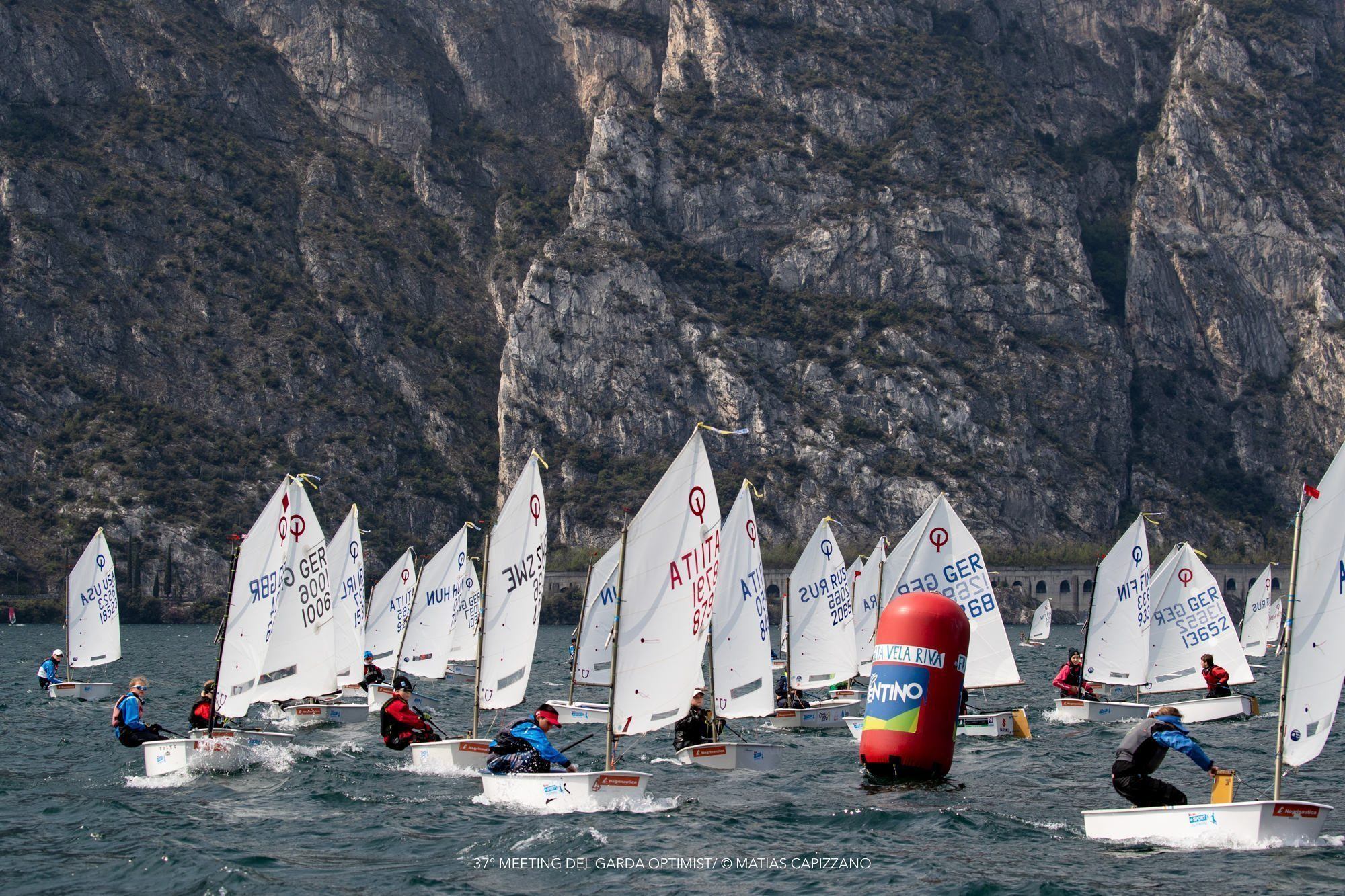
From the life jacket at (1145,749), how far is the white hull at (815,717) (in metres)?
17.9

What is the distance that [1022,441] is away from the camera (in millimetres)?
176500

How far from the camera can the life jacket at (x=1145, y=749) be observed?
2306 cm

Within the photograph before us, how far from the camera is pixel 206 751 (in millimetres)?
30062

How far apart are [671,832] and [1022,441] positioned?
158338 mm

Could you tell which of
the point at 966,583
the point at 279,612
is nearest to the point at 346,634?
the point at 279,612

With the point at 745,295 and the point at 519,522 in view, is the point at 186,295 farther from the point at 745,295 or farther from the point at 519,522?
the point at 519,522

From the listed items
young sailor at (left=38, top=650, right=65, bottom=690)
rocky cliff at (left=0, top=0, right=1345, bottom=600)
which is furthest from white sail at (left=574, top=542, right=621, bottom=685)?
rocky cliff at (left=0, top=0, right=1345, bottom=600)

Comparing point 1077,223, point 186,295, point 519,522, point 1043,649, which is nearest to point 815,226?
point 1077,223

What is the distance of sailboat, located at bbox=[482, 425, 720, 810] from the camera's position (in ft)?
88.5

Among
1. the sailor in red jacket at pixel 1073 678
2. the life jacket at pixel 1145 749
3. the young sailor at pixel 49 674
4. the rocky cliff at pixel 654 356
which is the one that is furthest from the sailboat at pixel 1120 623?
the rocky cliff at pixel 654 356

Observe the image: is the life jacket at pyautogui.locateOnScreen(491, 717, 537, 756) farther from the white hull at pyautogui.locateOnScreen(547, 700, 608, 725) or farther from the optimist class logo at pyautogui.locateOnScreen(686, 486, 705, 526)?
the white hull at pyautogui.locateOnScreen(547, 700, 608, 725)

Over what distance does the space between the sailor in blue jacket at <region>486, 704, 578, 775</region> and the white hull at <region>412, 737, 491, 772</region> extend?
4349mm

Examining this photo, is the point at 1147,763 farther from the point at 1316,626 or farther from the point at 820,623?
the point at 820,623

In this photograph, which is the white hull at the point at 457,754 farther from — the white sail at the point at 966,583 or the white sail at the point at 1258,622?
the white sail at the point at 1258,622
